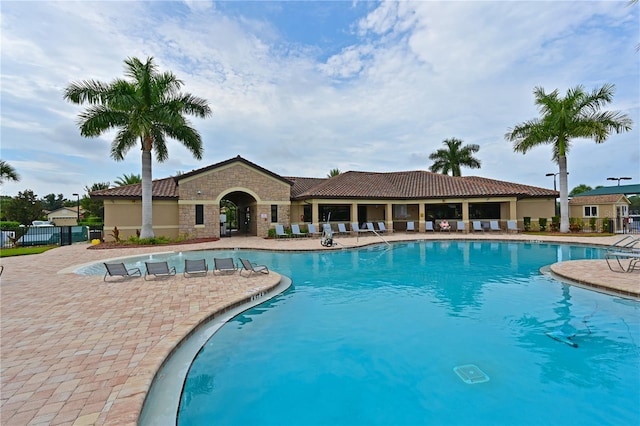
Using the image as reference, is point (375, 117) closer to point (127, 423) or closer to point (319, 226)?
point (319, 226)

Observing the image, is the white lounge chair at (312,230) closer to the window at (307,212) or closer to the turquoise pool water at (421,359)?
the window at (307,212)

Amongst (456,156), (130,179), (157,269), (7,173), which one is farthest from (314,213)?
(7,173)

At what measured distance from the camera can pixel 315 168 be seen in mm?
43781

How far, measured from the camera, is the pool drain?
14.9 feet

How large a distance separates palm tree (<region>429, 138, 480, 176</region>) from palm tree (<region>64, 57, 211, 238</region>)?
28.9m

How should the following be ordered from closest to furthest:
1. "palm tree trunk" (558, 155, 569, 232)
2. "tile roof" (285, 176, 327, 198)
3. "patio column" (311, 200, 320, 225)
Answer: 1. "palm tree trunk" (558, 155, 569, 232)
2. "patio column" (311, 200, 320, 225)
3. "tile roof" (285, 176, 327, 198)

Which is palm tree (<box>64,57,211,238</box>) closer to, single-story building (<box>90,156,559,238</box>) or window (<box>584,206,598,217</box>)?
single-story building (<box>90,156,559,238</box>)

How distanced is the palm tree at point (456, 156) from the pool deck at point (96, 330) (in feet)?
90.3

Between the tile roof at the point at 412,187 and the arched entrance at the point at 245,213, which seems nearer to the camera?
the tile roof at the point at 412,187

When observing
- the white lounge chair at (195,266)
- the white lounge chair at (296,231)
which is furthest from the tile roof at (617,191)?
the white lounge chair at (195,266)

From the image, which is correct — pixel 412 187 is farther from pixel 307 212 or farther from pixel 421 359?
pixel 421 359

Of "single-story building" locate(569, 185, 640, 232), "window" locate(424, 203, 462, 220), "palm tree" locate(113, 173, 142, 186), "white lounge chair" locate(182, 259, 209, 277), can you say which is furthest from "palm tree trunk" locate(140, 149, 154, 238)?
"single-story building" locate(569, 185, 640, 232)

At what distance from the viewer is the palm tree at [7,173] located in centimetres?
2434

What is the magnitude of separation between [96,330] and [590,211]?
3458cm
